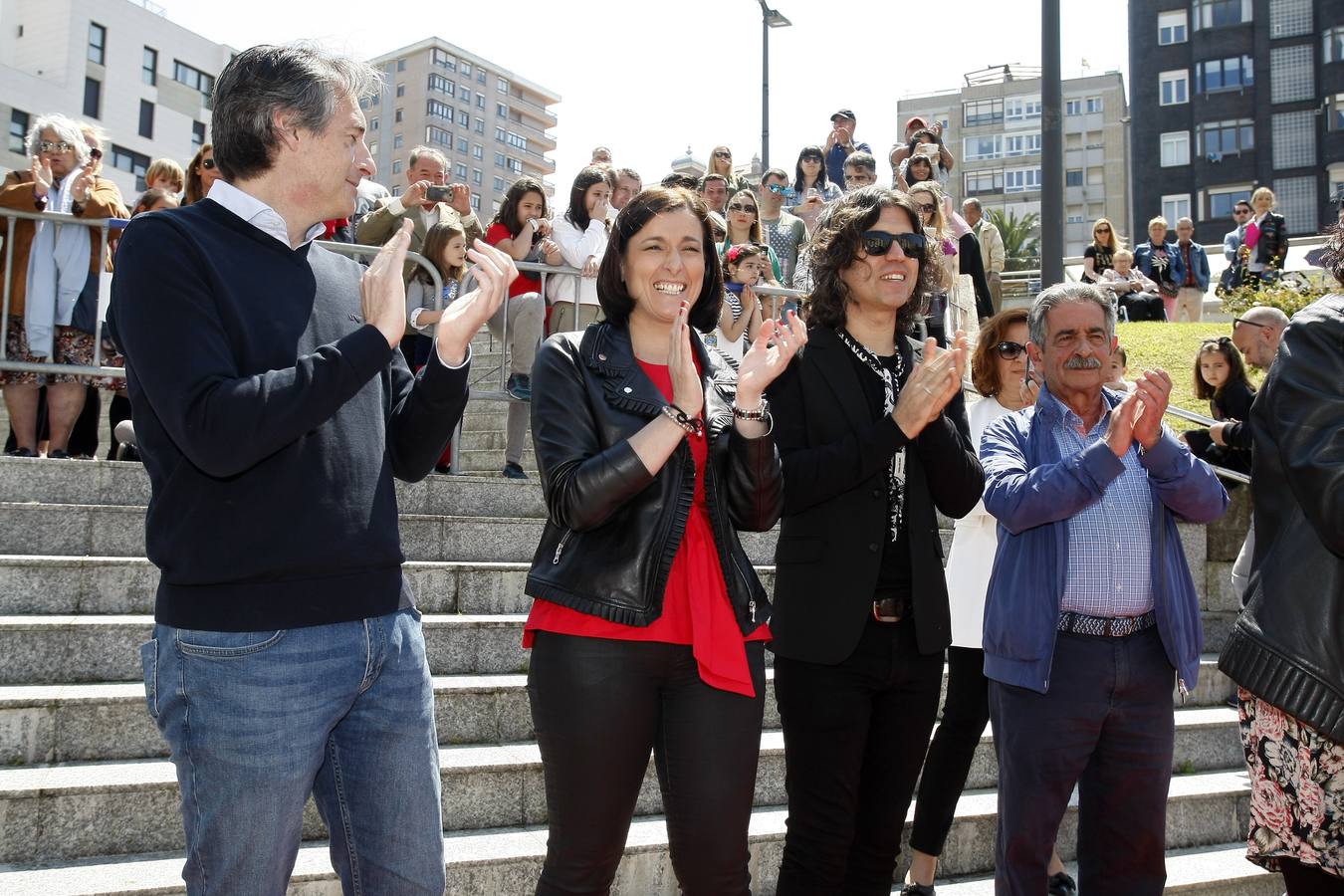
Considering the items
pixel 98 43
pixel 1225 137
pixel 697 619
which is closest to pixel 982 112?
pixel 1225 137

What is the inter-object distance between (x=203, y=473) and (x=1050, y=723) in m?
2.48

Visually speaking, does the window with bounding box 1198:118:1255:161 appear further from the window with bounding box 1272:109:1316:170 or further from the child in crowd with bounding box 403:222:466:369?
the child in crowd with bounding box 403:222:466:369

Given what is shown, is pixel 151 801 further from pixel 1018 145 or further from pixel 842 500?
pixel 1018 145

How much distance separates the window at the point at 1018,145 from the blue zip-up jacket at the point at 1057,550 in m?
90.2

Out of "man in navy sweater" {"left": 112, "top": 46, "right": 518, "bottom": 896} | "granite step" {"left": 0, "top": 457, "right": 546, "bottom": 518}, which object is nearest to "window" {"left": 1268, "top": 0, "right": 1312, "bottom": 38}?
"granite step" {"left": 0, "top": 457, "right": 546, "bottom": 518}

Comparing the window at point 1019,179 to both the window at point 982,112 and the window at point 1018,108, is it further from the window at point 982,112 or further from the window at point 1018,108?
the window at point 982,112

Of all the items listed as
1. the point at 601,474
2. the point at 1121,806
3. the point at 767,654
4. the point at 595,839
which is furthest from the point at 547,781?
the point at 767,654

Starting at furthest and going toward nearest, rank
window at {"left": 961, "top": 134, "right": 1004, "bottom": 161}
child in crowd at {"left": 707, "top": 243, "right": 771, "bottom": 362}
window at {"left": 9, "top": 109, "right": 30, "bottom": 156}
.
Answer: window at {"left": 961, "top": 134, "right": 1004, "bottom": 161} < window at {"left": 9, "top": 109, "right": 30, "bottom": 156} < child in crowd at {"left": 707, "top": 243, "right": 771, "bottom": 362}

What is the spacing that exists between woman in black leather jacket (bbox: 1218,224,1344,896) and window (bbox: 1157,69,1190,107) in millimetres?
60376

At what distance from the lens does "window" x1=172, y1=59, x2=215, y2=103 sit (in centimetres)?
6009

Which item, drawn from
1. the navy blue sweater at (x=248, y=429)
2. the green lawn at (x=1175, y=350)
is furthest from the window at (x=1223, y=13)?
the navy blue sweater at (x=248, y=429)

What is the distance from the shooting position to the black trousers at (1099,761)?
329cm

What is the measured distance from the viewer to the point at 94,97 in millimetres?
55188

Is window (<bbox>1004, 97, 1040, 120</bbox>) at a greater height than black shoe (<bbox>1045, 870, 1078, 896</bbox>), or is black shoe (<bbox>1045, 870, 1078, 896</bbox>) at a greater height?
window (<bbox>1004, 97, 1040, 120</bbox>)
